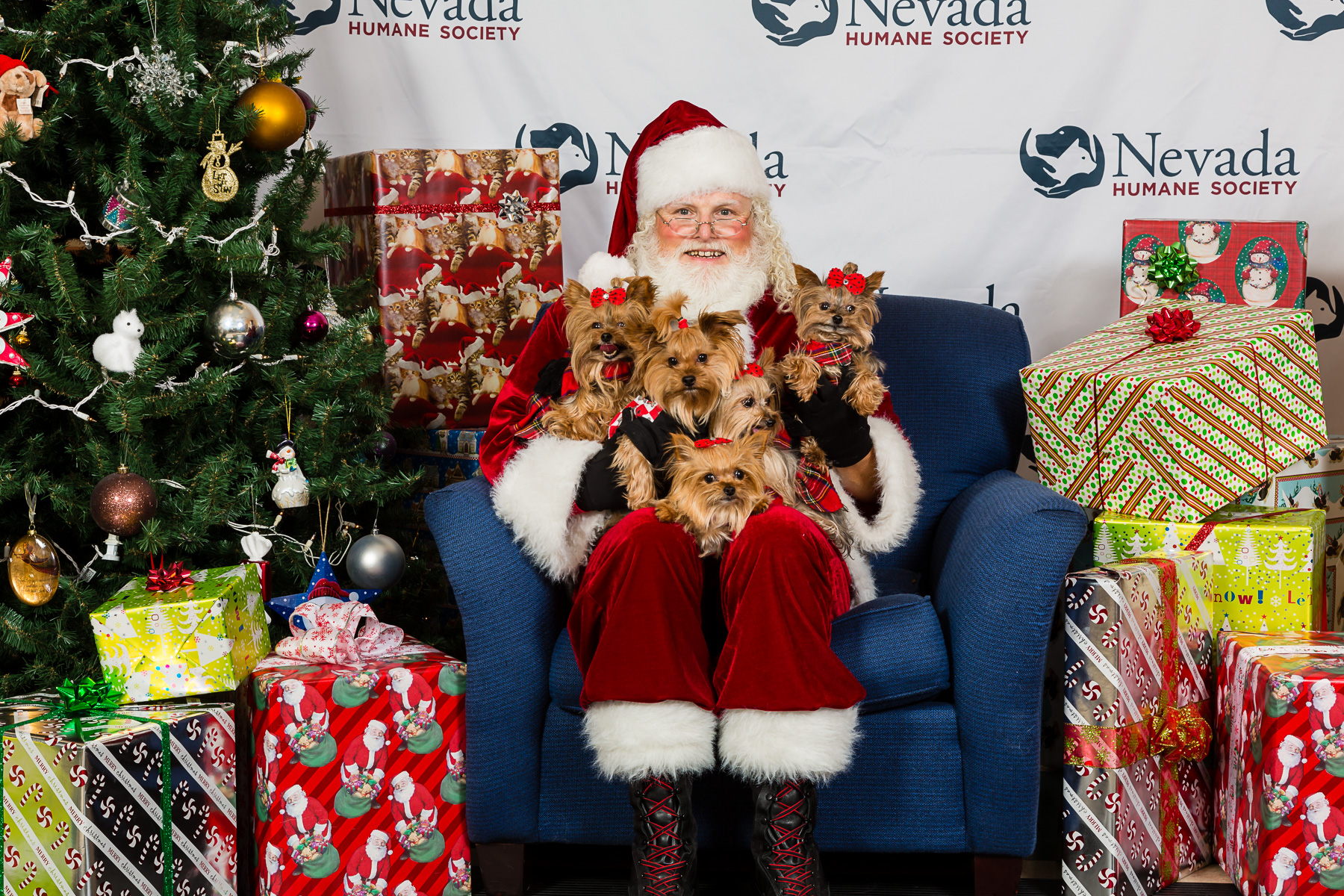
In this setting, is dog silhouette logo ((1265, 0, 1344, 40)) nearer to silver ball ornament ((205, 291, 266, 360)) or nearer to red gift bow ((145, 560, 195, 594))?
silver ball ornament ((205, 291, 266, 360))

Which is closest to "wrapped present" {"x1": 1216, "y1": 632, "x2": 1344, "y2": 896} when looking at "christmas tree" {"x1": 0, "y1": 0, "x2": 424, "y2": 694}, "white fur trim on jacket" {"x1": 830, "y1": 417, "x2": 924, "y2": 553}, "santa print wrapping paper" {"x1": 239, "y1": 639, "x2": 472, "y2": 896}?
"white fur trim on jacket" {"x1": 830, "y1": 417, "x2": 924, "y2": 553}

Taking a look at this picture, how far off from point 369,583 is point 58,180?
114cm

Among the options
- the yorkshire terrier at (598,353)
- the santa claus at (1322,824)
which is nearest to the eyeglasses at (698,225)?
the yorkshire terrier at (598,353)

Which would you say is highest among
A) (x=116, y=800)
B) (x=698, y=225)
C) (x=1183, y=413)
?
(x=698, y=225)

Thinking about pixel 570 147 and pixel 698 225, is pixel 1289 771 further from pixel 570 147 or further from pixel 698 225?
pixel 570 147

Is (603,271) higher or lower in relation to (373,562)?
higher

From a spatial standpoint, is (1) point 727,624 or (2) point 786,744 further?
(1) point 727,624

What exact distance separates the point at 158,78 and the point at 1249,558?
268 centimetres

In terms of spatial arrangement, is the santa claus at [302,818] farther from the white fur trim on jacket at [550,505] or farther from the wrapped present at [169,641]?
the white fur trim on jacket at [550,505]

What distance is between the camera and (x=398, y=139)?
146 inches

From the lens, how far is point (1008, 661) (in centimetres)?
212

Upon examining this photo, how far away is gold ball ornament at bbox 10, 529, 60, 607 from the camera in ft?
7.73

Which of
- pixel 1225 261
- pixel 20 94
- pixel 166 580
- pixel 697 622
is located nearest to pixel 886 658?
pixel 697 622

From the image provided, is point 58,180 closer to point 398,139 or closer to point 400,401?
point 400,401
